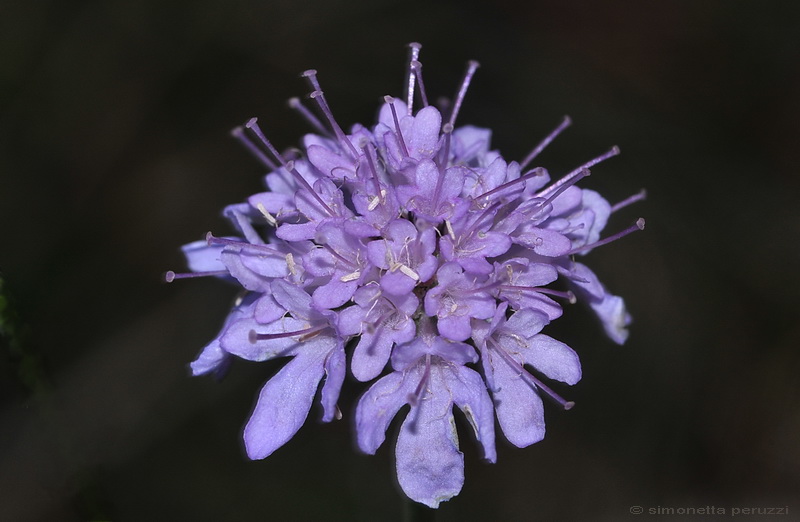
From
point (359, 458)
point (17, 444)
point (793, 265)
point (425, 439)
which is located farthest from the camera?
point (793, 265)

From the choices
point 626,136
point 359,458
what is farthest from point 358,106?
point 359,458

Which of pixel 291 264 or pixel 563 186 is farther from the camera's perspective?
pixel 563 186

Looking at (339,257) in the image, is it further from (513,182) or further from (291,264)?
(513,182)

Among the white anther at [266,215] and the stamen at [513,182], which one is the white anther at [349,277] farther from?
the stamen at [513,182]

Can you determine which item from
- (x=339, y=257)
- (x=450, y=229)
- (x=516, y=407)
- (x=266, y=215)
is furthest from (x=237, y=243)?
(x=516, y=407)

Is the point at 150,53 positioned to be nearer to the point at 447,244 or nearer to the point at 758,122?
the point at 447,244

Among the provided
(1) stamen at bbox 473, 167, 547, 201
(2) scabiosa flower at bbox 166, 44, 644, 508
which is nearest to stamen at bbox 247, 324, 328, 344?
(2) scabiosa flower at bbox 166, 44, 644, 508

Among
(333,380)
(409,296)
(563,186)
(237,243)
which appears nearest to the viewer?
(333,380)

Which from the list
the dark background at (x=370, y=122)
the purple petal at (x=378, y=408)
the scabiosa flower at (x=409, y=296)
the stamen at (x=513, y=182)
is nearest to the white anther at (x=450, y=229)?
the scabiosa flower at (x=409, y=296)
